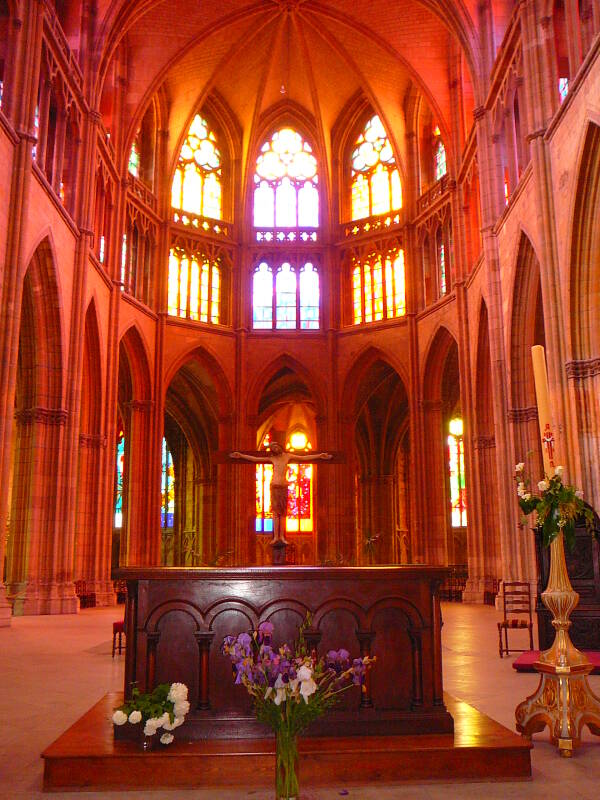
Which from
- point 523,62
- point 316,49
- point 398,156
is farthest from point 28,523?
point 316,49

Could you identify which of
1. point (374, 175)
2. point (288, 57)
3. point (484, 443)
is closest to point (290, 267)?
point (374, 175)

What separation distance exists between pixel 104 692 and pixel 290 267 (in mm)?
25285

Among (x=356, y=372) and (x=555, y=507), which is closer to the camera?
(x=555, y=507)

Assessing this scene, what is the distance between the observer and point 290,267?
32.3 metres

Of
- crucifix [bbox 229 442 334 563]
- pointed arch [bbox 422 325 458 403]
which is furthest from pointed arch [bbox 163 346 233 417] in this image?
crucifix [bbox 229 442 334 563]

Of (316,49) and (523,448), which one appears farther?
(316,49)

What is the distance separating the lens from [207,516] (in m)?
37.1

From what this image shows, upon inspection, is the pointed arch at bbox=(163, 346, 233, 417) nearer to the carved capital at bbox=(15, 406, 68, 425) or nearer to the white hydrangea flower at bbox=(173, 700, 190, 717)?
the carved capital at bbox=(15, 406, 68, 425)

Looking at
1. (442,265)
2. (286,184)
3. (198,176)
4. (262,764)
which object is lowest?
(262,764)

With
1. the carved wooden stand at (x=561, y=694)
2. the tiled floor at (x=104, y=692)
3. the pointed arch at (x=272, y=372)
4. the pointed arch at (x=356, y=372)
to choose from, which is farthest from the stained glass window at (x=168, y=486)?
the carved wooden stand at (x=561, y=694)

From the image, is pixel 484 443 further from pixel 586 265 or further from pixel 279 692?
pixel 279 692

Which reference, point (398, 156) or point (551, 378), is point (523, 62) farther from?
point (398, 156)

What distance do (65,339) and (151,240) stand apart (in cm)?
985

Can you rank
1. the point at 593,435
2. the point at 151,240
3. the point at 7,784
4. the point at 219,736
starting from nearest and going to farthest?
the point at 7,784 → the point at 219,736 → the point at 593,435 → the point at 151,240
